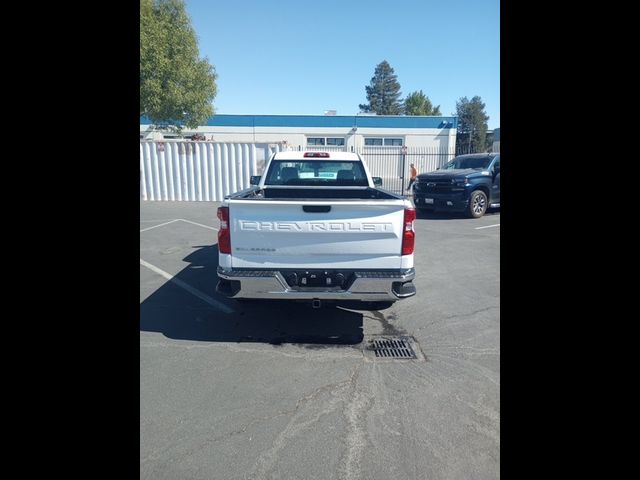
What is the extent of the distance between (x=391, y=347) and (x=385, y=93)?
7925 centimetres

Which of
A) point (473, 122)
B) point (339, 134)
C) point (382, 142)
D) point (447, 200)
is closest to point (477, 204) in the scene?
point (447, 200)

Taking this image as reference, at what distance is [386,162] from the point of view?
109 ft

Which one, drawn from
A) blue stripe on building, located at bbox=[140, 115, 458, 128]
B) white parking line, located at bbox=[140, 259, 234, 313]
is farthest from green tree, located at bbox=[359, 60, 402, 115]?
white parking line, located at bbox=[140, 259, 234, 313]

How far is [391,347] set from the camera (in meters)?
3.75

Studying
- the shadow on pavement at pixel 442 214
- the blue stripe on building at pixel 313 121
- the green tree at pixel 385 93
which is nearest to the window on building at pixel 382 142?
the blue stripe on building at pixel 313 121

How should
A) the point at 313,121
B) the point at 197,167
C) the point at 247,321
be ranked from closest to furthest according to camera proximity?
the point at 247,321, the point at 197,167, the point at 313,121

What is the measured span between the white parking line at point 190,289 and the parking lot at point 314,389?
0.03 meters

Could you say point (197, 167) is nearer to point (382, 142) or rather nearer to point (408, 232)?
point (408, 232)

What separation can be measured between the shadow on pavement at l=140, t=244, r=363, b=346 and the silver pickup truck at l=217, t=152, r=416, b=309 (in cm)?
61

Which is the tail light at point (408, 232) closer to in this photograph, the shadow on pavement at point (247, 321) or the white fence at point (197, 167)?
the shadow on pavement at point (247, 321)

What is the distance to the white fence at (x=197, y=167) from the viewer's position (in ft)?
51.3
